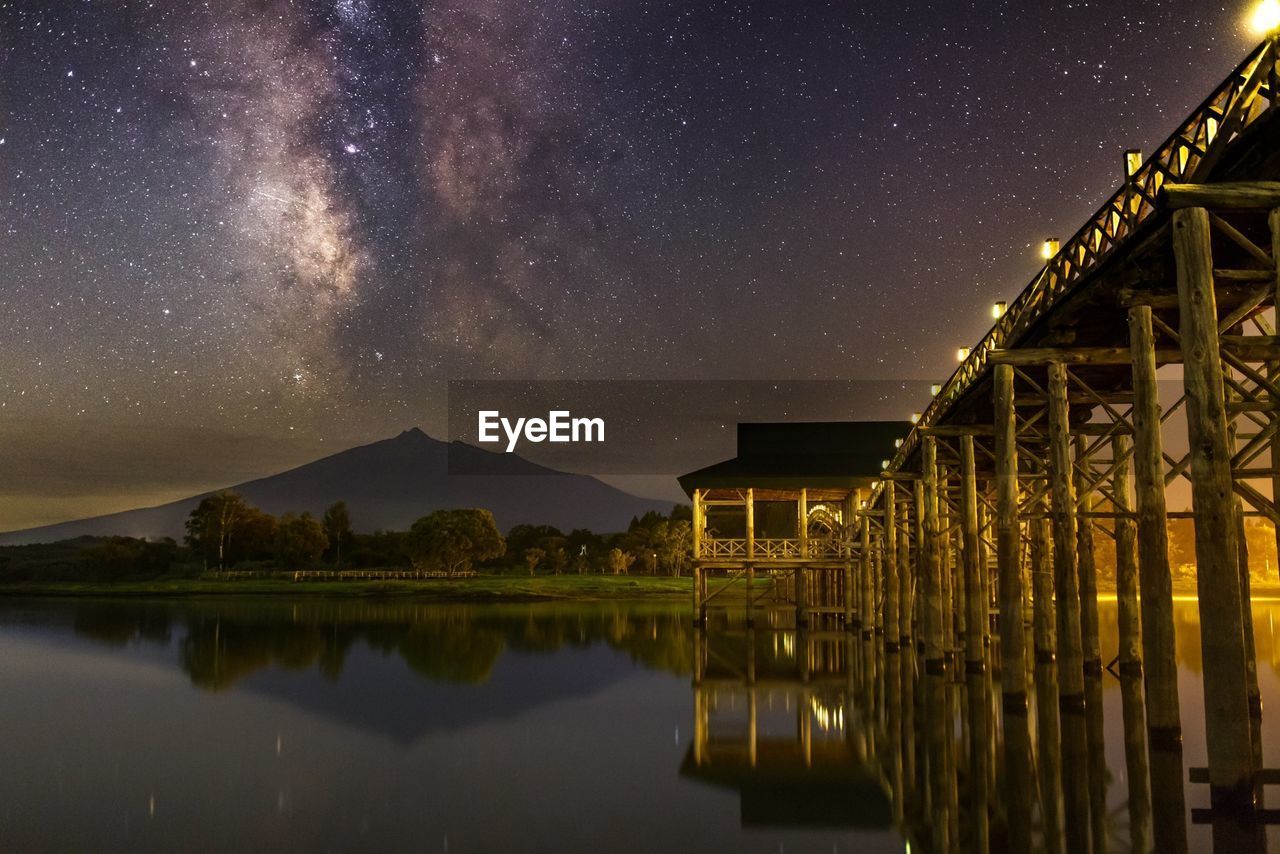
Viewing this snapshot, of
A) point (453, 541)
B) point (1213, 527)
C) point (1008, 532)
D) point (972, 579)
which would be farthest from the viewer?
point (453, 541)

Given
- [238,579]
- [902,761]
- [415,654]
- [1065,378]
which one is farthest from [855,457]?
[238,579]

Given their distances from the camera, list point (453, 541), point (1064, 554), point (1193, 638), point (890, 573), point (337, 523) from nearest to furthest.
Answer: point (1064, 554), point (890, 573), point (1193, 638), point (453, 541), point (337, 523)

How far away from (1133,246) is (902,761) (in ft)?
25.0

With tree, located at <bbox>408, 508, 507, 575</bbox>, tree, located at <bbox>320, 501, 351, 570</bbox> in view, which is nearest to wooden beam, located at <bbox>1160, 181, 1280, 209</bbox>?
tree, located at <bbox>408, 508, 507, 575</bbox>

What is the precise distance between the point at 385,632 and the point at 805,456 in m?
20.2

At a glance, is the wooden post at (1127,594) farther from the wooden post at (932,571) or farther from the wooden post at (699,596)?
the wooden post at (699,596)

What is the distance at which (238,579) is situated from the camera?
7781 cm

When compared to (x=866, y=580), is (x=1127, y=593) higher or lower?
higher

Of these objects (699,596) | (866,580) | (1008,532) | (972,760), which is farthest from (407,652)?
(972,760)

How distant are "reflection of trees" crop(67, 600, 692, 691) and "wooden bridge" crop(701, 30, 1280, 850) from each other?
11.0m

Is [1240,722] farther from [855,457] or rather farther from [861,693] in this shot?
[855,457]

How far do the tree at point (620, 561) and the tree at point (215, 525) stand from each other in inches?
1477

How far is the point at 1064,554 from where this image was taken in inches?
571

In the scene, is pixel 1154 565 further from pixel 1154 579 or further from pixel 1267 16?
pixel 1267 16
